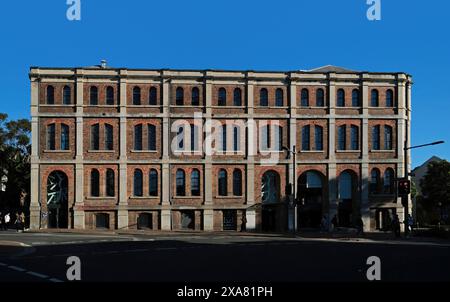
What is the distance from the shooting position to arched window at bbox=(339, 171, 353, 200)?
4934cm

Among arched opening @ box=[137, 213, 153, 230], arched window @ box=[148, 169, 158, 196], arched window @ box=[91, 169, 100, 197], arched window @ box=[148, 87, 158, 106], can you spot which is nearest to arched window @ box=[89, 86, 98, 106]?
arched window @ box=[148, 87, 158, 106]

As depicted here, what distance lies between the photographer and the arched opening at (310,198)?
48.9 meters

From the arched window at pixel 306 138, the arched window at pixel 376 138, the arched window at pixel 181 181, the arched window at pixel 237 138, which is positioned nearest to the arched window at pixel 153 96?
the arched window at pixel 181 181

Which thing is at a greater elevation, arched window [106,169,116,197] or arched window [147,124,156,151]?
arched window [147,124,156,151]

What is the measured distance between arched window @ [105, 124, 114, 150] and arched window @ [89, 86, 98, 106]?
2162 mm

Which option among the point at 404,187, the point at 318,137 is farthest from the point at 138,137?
the point at 404,187

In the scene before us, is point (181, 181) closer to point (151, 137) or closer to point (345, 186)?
point (151, 137)

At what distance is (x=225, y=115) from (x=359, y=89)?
1209 cm

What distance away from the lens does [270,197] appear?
48594 millimetres

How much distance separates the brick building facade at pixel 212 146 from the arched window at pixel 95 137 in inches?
3.2

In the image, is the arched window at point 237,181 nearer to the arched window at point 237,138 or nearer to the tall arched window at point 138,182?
the arched window at point 237,138

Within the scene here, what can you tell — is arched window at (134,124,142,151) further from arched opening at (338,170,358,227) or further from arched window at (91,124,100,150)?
arched opening at (338,170,358,227)

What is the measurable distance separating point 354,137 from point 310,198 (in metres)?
6.54

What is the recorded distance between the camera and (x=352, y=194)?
49.6 m
